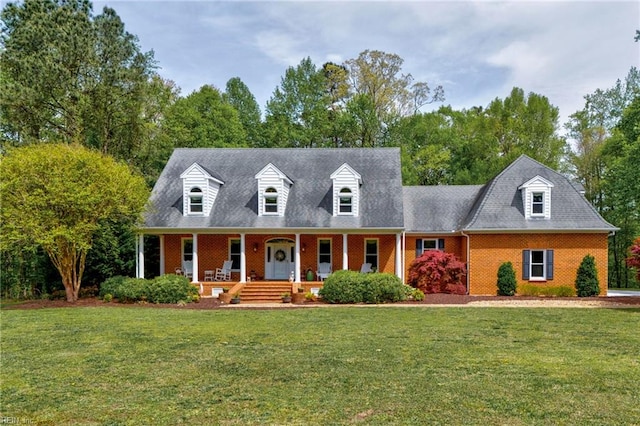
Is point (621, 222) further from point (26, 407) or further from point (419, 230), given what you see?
point (26, 407)

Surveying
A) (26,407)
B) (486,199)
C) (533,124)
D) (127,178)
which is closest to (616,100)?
(533,124)

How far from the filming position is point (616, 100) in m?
37.0

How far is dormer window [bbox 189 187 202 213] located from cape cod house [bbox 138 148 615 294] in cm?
7

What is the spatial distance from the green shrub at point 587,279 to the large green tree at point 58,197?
67.6 ft

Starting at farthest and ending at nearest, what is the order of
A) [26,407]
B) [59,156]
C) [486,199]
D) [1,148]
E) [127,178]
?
1. [1,148]
2. [486,199]
3. [127,178]
4. [59,156]
5. [26,407]

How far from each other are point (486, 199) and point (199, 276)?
1516cm

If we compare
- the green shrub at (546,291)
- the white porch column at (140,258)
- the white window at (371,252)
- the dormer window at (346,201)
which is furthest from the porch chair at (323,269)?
the green shrub at (546,291)

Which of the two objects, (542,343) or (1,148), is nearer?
(542,343)

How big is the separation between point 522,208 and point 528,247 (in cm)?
200

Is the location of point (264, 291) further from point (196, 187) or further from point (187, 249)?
point (196, 187)

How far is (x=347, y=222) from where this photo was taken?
21.8m

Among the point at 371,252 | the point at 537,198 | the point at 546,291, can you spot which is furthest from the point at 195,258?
the point at 537,198

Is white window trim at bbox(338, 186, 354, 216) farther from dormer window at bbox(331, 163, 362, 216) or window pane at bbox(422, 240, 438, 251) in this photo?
window pane at bbox(422, 240, 438, 251)

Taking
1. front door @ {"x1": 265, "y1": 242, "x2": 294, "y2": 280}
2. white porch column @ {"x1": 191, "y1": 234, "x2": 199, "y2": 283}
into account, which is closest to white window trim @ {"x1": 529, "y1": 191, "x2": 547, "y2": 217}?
front door @ {"x1": 265, "y1": 242, "x2": 294, "y2": 280}
